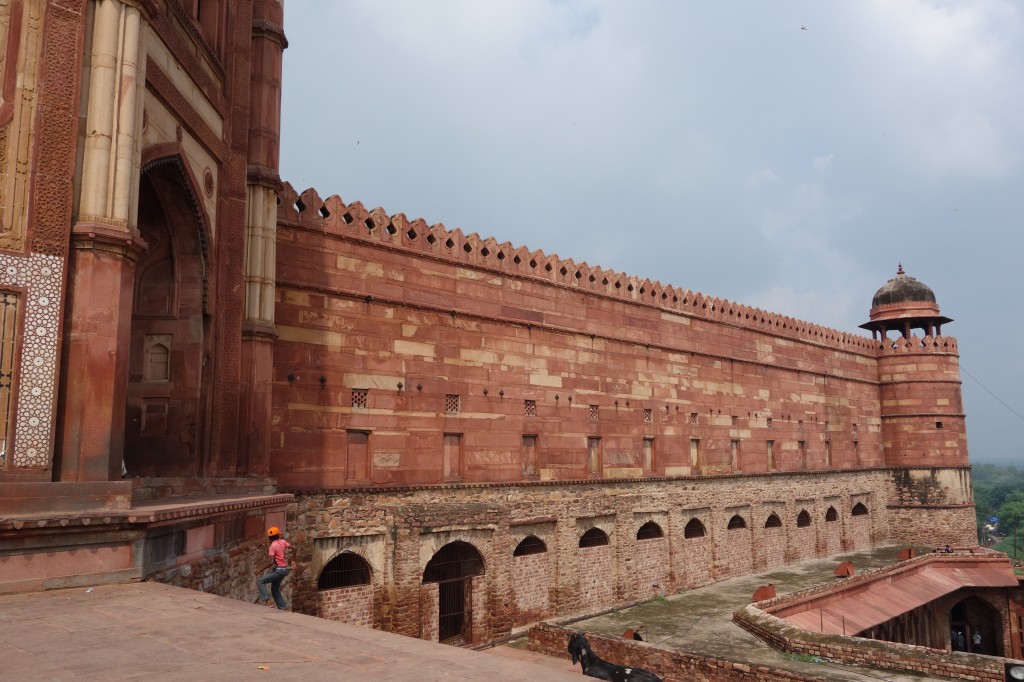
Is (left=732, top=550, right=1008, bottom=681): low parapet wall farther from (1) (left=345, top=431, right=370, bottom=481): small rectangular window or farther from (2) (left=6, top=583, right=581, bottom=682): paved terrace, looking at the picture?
(2) (left=6, top=583, right=581, bottom=682): paved terrace

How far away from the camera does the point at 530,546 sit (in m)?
14.0

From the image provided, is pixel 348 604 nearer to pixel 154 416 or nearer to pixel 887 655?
pixel 154 416

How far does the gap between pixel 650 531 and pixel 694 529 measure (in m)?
1.77

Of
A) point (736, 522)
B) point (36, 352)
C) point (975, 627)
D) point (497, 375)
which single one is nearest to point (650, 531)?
point (736, 522)

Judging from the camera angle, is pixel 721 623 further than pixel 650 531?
No

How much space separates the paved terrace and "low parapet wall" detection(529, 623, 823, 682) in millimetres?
7354

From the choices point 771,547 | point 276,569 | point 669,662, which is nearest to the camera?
point 276,569

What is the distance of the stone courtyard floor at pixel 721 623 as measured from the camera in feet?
34.7

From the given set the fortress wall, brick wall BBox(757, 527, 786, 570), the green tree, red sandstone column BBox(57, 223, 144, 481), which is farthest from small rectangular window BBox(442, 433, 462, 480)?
the green tree

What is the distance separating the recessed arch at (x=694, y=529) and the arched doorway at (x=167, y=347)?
1215cm

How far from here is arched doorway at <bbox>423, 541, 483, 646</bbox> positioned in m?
12.4

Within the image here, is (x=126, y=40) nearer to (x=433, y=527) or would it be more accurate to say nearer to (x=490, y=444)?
(x=433, y=527)

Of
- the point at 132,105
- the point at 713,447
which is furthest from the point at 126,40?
the point at 713,447

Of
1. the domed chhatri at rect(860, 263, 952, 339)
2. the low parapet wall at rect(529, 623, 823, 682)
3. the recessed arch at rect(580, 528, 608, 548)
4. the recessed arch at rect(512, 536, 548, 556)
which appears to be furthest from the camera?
the domed chhatri at rect(860, 263, 952, 339)
